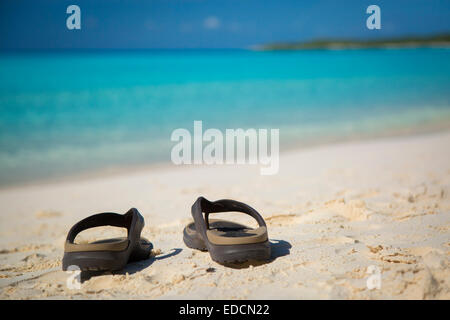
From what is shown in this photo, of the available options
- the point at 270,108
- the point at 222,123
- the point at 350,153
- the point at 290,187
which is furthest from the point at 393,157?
the point at 270,108

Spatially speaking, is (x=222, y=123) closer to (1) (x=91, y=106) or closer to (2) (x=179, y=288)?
(1) (x=91, y=106)

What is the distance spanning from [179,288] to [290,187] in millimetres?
3037

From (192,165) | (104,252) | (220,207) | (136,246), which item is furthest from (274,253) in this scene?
(192,165)

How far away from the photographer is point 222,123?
41.4 ft

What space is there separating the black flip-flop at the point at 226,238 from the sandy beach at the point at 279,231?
0.08 m

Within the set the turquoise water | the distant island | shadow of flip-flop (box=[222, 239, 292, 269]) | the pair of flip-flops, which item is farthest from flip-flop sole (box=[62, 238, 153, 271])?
the distant island

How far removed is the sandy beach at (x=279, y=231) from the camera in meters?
2.39

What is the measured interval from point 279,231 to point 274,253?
54 cm

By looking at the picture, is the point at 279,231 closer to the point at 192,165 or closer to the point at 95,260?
the point at 95,260

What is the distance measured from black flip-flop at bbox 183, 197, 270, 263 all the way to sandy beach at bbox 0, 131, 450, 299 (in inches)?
3.1

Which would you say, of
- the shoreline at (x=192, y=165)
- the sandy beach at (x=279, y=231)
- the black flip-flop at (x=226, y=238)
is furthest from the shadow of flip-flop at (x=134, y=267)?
the shoreline at (x=192, y=165)

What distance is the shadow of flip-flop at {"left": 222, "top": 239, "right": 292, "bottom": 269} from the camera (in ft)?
8.74

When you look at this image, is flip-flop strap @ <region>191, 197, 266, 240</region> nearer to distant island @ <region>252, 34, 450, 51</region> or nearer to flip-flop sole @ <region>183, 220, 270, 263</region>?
flip-flop sole @ <region>183, 220, 270, 263</region>

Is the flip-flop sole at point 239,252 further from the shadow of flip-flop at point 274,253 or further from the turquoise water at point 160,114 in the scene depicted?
the turquoise water at point 160,114
